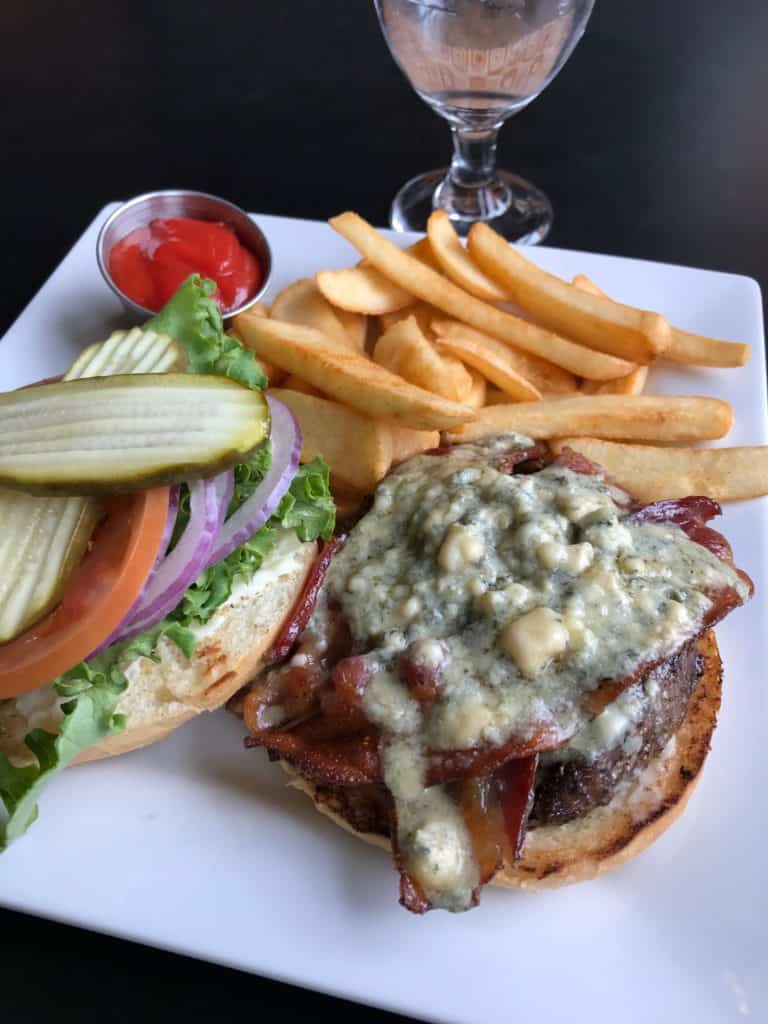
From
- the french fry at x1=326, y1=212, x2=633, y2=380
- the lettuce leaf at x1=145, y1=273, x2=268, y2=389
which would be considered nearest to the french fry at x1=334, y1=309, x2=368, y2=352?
the french fry at x1=326, y1=212, x2=633, y2=380

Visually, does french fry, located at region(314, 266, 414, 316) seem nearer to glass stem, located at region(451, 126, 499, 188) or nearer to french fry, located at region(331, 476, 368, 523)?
A: french fry, located at region(331, 476, 368, 523)

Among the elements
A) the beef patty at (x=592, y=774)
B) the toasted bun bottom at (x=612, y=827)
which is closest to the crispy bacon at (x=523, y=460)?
the beef patty at (x=592, y=774)

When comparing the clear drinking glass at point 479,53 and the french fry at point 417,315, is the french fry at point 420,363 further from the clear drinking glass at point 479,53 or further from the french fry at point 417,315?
the clear drinking glass at point 479,53

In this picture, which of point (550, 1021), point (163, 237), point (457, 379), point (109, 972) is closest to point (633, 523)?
point (457, 379)

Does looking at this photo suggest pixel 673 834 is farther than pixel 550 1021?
Yes

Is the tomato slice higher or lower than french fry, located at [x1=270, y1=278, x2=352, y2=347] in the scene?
higher

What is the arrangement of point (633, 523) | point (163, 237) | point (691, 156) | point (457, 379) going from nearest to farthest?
point (633, 523)
point (457, 379)
point (163, 237)
point (691, 156)

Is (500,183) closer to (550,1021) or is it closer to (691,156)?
(691,156)
